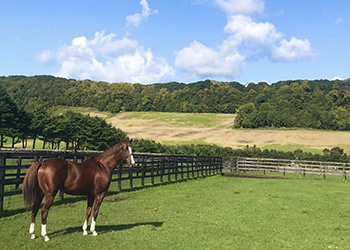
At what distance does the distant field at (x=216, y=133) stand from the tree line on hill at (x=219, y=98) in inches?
338

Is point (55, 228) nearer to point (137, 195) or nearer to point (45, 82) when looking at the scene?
point (137, 195)

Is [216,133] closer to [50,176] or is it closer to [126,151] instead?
[126,151]

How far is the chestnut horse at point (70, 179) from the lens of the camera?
22.4 ft

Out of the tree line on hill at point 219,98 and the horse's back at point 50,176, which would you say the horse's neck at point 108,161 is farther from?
the tree line on hill at point 219,98

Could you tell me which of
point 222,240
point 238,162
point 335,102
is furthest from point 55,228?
point 335,102

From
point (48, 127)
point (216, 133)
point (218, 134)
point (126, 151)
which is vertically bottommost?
point (126, 151)

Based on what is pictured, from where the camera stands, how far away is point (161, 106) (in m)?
153

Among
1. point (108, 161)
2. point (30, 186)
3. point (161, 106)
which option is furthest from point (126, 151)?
point (161, 106)

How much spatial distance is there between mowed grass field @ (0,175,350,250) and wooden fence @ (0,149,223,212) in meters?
1.01

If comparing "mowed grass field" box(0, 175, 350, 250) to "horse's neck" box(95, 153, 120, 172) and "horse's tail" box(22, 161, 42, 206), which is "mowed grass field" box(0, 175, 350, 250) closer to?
"horse's tail" box(22, 161, 42, 206)

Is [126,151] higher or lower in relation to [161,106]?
lower

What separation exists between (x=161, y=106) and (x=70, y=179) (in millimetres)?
145912

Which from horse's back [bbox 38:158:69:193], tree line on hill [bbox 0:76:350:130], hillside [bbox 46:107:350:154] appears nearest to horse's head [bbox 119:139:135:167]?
horse's back [bbox 38:158:69:193]

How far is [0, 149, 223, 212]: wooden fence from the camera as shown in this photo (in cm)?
968
